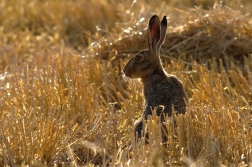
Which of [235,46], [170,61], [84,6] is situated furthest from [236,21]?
[84,6]

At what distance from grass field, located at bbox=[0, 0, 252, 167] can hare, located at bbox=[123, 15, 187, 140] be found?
0.15m

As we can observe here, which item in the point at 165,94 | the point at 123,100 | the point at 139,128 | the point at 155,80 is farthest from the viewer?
the point at 123,100

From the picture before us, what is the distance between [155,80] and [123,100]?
487mm

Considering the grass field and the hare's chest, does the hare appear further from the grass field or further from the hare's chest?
the grass field

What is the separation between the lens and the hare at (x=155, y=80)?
517 centimetres

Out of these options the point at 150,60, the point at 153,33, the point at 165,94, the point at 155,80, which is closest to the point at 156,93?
the point at 165,94

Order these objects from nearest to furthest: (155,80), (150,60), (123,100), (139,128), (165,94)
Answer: (139,128) → (165,94) → (155,80) → (150,60) → (123,100)

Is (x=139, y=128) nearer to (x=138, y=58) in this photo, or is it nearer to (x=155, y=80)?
(x=155, y=80)

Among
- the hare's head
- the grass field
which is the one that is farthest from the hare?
the grass field

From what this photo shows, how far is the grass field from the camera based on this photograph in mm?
4617

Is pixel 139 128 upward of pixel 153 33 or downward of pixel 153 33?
downward

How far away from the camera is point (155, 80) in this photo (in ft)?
18.2

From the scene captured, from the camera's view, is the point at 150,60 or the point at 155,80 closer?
the point at 155,80

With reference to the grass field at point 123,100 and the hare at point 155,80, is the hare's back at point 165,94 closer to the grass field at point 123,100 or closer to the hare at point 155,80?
the hare at point 155,80
